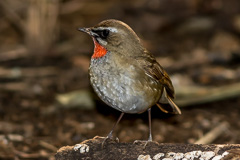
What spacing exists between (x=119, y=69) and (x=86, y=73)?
13.8 feet

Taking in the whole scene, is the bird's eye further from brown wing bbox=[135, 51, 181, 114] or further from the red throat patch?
brown wing bbox=[135, 51, 181, 114]

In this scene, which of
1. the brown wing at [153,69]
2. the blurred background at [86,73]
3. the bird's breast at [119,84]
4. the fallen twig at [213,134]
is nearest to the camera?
the bird's breast at [119,84]

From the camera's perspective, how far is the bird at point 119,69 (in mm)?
4125

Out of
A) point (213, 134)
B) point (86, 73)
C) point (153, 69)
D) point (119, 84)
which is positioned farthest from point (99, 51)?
point (86, 73)

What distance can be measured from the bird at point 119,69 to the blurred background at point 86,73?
175cm

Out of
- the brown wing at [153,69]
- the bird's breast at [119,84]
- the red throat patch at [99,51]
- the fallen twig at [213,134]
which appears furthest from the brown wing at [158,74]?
the fallen twig at [213,134]

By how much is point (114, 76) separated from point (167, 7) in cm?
667

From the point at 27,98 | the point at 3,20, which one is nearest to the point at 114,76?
the point at 27,98

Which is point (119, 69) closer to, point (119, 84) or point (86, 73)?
point (119, 84)

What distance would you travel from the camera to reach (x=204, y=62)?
28.5 ft

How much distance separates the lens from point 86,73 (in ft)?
27.2

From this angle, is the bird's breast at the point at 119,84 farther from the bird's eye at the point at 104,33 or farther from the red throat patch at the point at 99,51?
the bird's eye at the point at 104,33

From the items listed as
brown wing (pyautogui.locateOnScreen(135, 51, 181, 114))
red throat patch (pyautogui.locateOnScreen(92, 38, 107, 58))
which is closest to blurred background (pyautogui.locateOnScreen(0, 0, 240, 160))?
brown wing (pyautogui.locateOnScreen(135, 51, 181, 114))

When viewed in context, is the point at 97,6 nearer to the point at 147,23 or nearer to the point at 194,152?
the point at 147,23
